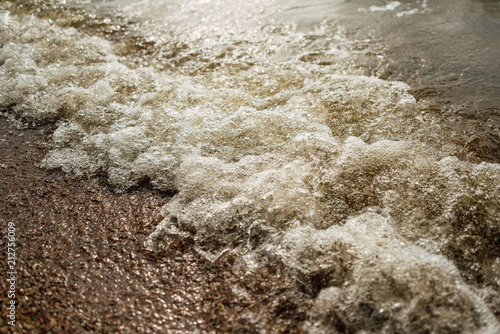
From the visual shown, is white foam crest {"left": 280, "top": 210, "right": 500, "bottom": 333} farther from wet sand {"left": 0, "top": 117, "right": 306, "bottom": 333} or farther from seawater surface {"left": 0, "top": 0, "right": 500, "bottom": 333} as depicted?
wet sand {"left": 0, "top": 117, "right": 306, "bottom": 333}

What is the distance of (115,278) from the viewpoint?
154 centimetres

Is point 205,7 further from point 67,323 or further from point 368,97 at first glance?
point 67,323

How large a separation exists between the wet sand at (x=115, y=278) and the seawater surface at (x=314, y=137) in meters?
0.09

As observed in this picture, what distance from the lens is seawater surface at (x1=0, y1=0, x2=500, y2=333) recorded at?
1.50 meters

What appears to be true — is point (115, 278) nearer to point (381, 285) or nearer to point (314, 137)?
point (381, 285)

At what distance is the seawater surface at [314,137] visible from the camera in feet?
4.91

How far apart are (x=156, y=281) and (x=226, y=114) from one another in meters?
1.44

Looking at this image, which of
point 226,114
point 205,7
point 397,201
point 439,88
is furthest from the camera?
point 205,7

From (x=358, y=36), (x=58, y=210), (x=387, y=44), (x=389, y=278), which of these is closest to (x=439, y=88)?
(x=387, y=44)

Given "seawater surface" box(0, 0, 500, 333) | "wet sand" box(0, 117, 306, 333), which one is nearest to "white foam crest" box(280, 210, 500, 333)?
"seawater surface" box(0, 0, 500, 333)

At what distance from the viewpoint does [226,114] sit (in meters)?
2.56

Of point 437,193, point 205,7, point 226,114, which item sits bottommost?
point 437,193

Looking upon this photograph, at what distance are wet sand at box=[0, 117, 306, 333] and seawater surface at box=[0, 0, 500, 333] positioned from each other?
0.30 ft

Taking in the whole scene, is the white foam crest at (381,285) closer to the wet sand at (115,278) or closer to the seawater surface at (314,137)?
the seawater surface at (314,137)
